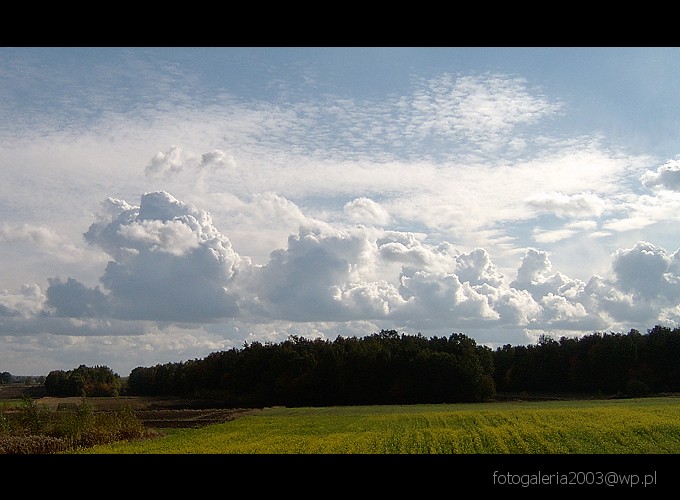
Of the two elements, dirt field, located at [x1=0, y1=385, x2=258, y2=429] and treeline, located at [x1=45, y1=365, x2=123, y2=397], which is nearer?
dirt field, located at [x1=0, y1=385, x2=258, y2=429]

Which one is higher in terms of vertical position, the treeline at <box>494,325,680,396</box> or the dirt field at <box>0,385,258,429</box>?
the treeline at <box>494,325,680,396</box>

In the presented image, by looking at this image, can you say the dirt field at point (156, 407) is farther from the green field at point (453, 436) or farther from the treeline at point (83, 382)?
the green field at point (453, 436)

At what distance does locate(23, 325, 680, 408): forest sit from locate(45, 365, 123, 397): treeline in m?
1.30

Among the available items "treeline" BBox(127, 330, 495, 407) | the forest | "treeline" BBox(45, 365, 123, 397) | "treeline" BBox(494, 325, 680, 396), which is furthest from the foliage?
"treeline" BBox(494, 325, 680, 396)

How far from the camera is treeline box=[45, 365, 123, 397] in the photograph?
74.6 ft

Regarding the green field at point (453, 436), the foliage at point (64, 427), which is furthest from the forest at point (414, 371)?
the green field at point (453, 436)

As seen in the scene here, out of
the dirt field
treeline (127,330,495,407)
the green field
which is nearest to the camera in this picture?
the green field

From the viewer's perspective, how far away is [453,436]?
15453mm

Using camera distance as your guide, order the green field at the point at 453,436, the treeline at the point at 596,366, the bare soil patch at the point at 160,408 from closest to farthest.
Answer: the green field at the point at 453,436 → the bare soil patch at the point at 160,408 → the treeline at the point at 596,366

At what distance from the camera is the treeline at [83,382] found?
2275cm

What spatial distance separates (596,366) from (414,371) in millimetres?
9348

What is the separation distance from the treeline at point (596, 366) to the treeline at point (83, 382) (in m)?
18.4

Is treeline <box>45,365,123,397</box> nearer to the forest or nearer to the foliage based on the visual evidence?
the forest
